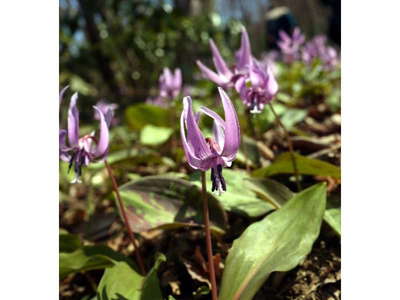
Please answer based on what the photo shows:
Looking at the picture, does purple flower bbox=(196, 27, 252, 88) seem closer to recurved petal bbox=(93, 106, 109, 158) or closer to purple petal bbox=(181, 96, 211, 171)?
recurved petal bbox=(93, 106, 109, 158)

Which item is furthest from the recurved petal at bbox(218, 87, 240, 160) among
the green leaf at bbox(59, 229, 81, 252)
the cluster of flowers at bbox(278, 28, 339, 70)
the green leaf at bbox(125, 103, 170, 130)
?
the cluster of flowers at bbox(278, 28, 339, 70)

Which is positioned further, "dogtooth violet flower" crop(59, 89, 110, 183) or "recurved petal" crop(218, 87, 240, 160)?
"dogtooth violet flower" crop(59, 89, 110, 183)

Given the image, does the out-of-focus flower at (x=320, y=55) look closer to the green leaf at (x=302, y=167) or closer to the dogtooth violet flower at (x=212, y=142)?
the green leaf at (x=302, y=167)

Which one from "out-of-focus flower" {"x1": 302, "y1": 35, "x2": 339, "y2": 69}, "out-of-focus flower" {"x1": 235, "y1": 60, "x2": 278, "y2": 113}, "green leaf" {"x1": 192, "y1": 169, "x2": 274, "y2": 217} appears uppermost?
"out-of-focus flower" {"x1": 302, "y1": 35, "x2": 339, "y2": 69}

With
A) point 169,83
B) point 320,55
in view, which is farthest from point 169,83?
point 320,55

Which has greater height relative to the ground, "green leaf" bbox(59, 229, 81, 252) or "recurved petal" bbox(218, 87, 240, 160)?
"recurved petal" bbox(218, 87, 240, 160)

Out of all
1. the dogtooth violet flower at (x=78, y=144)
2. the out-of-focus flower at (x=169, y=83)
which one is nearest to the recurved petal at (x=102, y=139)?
the dogtooth violet flower at (x=78, y=144)
